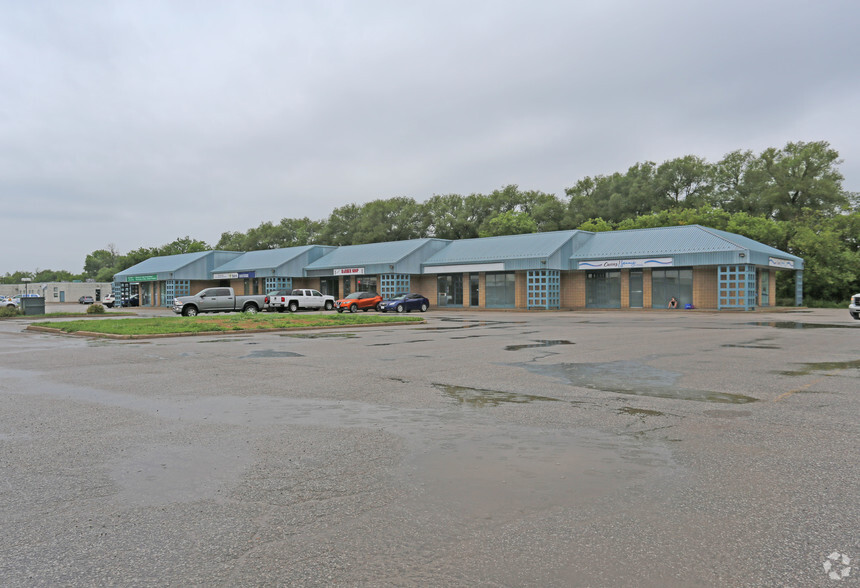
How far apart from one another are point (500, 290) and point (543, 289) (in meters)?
4.99

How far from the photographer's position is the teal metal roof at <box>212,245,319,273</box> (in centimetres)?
6344

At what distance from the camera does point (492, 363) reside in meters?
13.1

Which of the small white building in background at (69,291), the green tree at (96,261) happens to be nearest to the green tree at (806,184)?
the small white building in background at (69,291)

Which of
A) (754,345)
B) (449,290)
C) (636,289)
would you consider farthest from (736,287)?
(754,345)

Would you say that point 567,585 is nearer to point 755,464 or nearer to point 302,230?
point 755,464

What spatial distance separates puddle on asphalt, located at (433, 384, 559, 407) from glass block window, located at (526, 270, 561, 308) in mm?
38263

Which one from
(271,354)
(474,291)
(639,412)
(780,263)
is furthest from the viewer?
(474,291)

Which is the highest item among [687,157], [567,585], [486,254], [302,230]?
[687,157]

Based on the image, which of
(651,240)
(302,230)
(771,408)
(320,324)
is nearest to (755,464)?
(771,408)

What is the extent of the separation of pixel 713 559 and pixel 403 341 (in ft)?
51.5

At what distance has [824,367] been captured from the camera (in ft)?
39.2

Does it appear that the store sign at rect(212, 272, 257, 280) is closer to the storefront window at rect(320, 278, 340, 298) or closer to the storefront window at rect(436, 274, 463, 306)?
the storefront window at rect(320, 278, 340, 298)

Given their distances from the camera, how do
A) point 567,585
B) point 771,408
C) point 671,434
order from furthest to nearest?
point 771,408
point 671,434
point 567,585

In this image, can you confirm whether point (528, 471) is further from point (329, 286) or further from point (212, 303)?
point (329, 286)
